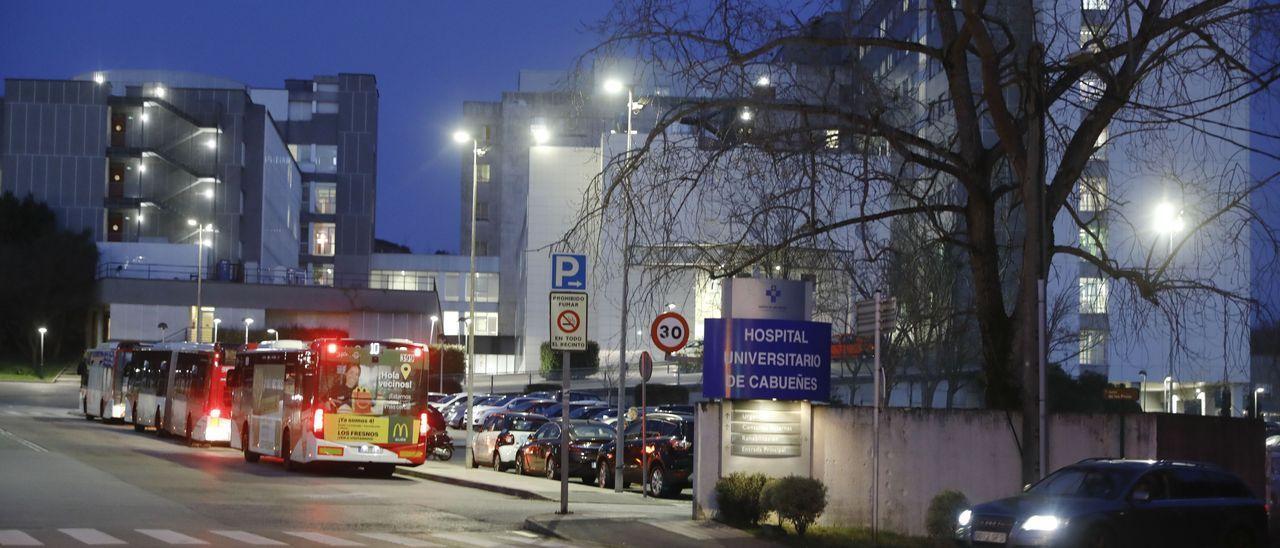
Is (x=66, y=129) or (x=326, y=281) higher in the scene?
(x=66, y=129)

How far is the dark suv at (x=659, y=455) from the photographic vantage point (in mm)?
28516

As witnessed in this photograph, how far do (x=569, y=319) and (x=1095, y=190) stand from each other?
26.8 feet

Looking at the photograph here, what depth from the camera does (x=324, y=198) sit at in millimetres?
138000

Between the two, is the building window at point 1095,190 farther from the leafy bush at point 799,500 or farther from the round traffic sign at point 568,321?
the round traffic sign at point 568,321

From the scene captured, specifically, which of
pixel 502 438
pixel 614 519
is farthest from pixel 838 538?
pixel 502 438

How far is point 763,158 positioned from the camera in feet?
54.4

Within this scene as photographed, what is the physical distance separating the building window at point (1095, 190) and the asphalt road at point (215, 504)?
8.37 m

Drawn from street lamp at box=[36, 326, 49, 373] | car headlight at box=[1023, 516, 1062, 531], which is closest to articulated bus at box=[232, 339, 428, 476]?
car headlight at box=[1023, 516, 1062, 531]

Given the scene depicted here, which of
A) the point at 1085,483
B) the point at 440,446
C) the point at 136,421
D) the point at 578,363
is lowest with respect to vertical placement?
the point at 136,421

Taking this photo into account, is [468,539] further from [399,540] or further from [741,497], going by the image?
[741,497]

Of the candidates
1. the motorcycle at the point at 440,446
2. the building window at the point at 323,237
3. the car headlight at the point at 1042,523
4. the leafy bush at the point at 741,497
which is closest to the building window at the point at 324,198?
the building window at the point at 323,237

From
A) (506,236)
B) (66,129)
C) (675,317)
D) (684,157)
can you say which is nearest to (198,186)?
(66,129)

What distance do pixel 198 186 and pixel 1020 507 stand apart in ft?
311

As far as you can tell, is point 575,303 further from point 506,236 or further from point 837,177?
point 506,236
